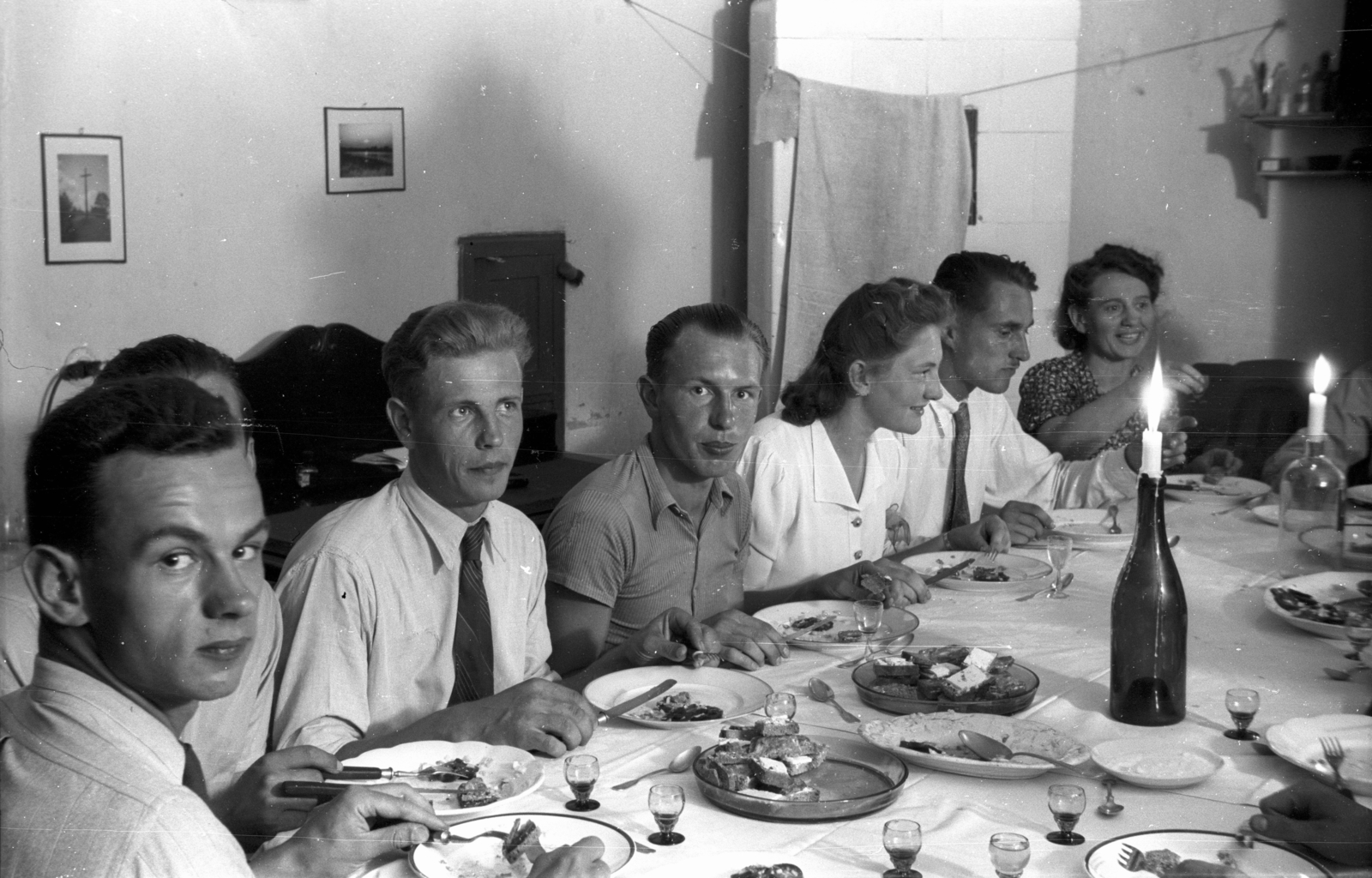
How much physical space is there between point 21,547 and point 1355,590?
1.46 metres

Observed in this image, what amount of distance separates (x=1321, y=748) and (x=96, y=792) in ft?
3.14

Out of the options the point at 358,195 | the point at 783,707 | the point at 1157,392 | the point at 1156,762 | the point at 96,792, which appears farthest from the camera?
the point at 1157,392

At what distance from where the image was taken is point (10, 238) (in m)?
1.17

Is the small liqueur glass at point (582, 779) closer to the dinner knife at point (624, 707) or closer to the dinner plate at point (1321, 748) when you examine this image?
the dinner knife at point (624, 707)

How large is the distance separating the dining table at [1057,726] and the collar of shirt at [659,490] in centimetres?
25

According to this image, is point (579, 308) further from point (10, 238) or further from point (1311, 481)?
point (1311, 481)

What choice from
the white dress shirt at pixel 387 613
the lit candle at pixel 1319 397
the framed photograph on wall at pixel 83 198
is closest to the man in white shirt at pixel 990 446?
the lit candle at pixel 1319 397

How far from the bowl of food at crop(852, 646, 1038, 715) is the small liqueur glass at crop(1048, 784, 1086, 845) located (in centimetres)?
20

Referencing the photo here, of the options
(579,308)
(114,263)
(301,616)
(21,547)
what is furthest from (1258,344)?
(21,547)

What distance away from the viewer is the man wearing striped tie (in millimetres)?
1185

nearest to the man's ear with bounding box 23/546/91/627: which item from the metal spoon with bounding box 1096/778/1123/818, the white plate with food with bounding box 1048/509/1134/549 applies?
the metal spoon with bounding box 1096/778/1123/818

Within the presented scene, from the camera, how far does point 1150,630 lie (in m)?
1.16

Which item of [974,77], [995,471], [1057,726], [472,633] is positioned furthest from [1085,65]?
[472,633]

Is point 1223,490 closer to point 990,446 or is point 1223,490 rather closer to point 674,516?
point 990,446
